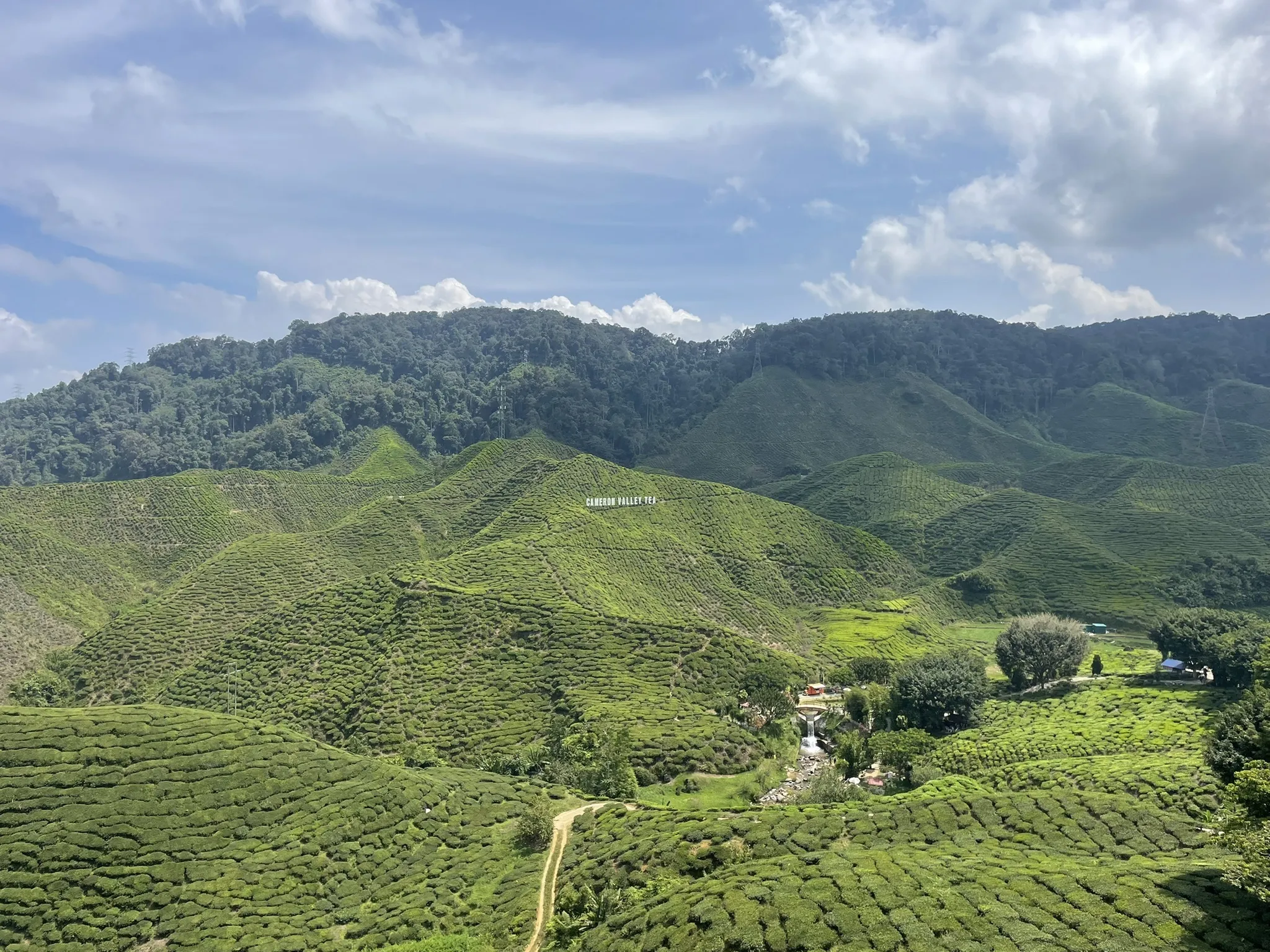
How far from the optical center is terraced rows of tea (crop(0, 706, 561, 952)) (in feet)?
125

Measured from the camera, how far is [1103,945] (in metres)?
24.2

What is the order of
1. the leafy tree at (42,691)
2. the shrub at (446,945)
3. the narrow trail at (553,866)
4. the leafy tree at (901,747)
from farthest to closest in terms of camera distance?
the leafy tree at (42,691), the leafy tree at (901,747), the narrow trail at (553,866), the shrub at (446,945)

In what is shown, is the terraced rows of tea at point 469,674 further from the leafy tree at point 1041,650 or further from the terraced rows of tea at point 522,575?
the leafy tree at point 1041,650

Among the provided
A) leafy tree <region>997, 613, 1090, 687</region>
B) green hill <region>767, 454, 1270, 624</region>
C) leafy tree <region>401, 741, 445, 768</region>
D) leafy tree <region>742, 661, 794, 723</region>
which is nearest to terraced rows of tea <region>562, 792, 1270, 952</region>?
leafy tree <region>401, 741, 445, 768</region>

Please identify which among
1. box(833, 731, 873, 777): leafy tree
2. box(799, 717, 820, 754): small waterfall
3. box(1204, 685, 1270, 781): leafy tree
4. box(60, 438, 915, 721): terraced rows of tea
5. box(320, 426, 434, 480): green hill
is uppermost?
box(320, 426, 434, 480): green hill

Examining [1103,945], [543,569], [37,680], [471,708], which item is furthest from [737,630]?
[37,680]

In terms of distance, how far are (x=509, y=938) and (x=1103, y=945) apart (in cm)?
2569

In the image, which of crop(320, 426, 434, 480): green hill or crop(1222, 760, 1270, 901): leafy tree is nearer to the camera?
crop(1222, 760, 1270, 901): leafy tree

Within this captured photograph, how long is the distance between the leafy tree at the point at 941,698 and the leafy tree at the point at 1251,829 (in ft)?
131

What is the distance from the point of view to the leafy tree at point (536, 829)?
4491 centimetres

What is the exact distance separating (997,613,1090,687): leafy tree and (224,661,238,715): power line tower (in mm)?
77250

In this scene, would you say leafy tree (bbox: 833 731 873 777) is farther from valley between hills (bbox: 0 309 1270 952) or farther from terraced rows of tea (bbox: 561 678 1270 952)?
terraced rows of tea (bbox: 561 678 1270 952)

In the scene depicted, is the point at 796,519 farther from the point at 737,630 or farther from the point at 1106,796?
the point at 1106,796

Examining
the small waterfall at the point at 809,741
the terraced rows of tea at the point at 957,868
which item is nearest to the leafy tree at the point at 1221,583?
the terraced rows of tea at the point at 957,868
